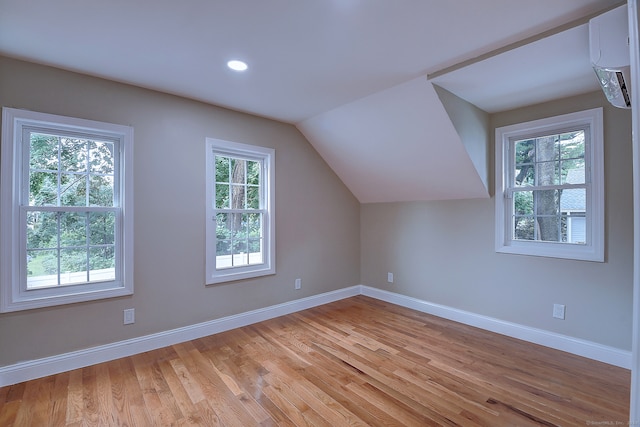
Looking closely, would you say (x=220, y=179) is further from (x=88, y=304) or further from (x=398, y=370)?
(x=398, y=370)

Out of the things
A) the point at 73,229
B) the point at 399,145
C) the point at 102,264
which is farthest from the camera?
the point at 399,145

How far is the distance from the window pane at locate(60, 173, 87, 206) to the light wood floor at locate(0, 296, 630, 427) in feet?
4.57

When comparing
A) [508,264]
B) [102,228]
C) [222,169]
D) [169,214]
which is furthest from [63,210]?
[508,264]

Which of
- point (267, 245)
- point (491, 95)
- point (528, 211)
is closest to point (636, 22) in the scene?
point (491, 95)

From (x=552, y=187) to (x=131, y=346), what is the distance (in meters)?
4.25

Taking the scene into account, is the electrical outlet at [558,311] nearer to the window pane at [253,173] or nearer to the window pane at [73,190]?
the window pane at [253,173]

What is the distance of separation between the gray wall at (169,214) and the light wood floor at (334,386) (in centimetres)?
32

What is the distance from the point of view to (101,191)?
263cm

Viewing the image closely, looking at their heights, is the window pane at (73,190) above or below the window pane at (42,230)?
above

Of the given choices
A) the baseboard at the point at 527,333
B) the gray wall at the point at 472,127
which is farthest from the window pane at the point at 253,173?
the baseboard at the point at 527,333

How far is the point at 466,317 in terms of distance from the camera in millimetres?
3377

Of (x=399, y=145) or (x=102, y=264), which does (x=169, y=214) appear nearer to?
(x=102, y=264)

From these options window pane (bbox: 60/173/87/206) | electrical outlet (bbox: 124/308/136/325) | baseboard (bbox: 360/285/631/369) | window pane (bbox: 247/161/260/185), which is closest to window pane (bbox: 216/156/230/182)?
window pane (bbox: 247/161/260/185)

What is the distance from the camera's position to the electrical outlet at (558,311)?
2709 mm
